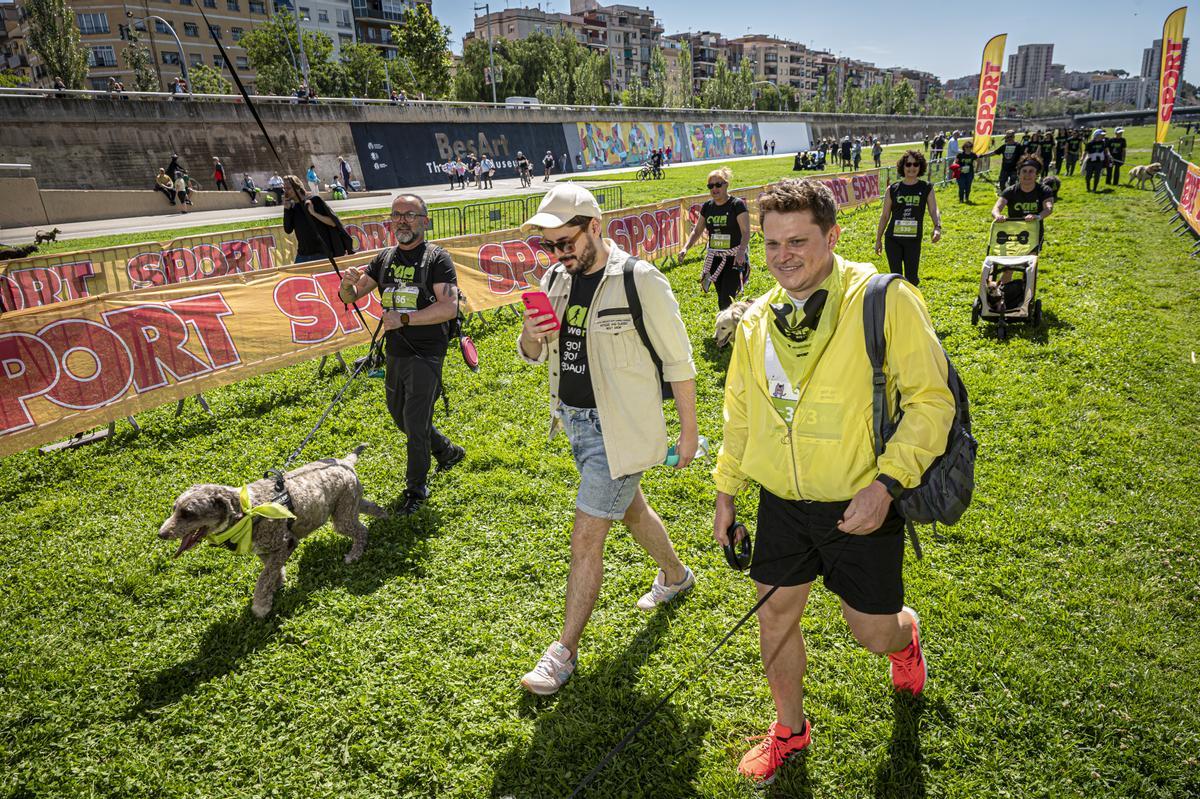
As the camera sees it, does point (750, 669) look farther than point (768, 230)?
Yes

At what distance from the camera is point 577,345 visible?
347 centimetres

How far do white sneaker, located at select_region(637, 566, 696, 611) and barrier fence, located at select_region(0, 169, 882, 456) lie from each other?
6.15 metres

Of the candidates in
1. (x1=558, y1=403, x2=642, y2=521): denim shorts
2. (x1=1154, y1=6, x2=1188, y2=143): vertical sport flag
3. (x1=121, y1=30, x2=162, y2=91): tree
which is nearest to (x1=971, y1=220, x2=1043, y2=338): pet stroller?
(x1=558, y1=403, x2=642, y2=521): denim shorts

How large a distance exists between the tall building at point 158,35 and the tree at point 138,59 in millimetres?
913

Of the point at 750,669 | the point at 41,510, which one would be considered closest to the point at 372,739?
the point at 750,669

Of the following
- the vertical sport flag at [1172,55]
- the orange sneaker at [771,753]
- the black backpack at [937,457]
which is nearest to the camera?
the black backpack at [937,457]

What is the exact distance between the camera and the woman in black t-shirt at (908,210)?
8.57 meters

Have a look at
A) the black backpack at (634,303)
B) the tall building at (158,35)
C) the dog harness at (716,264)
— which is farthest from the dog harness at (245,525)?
the tall building at (158,35)

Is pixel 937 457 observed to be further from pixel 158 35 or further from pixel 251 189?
pixel 158 35

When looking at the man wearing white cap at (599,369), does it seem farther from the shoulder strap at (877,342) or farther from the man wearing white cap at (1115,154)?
the man wearing white cap at (1115,154)

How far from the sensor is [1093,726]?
309 cm

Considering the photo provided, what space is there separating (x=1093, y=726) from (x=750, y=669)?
62.7 inches

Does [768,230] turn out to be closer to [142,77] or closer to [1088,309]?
[1088,309]

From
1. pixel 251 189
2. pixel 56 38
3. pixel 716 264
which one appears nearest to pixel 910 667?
pixel 716 264
